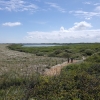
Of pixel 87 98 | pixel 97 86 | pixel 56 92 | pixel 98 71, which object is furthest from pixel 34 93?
pixel 98 71

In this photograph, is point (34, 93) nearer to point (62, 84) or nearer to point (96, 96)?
point (62, 84)

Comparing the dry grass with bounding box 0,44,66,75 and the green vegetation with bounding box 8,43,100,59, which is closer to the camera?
the dry grass with bounding box 0,44,66,75

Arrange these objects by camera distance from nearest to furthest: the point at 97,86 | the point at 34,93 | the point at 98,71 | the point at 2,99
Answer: the point at 2,99 → the point at 34,93 → the point at 97,86 → the point at 98,71

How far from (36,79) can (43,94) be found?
1.73 meters

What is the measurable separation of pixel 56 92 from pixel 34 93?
2.78ft

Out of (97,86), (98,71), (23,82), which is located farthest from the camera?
(98,71)

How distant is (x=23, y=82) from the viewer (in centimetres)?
951

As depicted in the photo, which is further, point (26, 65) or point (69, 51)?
point (69, 51)

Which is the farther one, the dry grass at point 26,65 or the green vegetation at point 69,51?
the green vegetation at point 69,51

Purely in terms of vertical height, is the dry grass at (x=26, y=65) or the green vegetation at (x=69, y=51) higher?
the green vegetation at (x=69, y=51)

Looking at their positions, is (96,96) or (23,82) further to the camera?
(23,82)

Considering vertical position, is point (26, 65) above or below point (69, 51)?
below

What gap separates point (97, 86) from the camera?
739 centimetres

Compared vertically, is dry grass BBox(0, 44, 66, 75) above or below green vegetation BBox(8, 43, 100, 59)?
below
